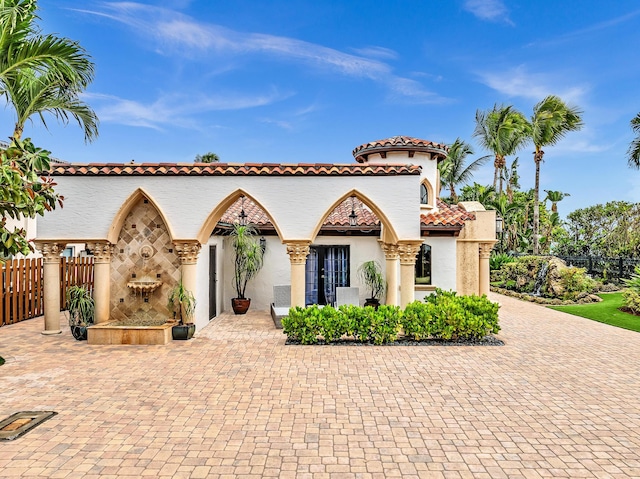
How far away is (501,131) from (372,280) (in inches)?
939

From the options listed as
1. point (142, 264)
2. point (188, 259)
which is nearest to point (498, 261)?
point (188, 259)

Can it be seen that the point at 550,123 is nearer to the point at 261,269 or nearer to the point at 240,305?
the point at 261,269

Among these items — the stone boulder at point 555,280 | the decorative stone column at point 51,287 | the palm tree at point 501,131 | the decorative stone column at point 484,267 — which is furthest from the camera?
the palm tree at point 501,131

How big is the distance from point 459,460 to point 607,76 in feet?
121

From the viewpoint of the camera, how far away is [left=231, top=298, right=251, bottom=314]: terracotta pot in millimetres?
14977

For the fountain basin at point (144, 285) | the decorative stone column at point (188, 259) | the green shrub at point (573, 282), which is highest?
the decorative stone column at point (188, 259)

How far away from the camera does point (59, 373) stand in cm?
806

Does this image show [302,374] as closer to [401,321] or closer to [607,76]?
[401,321]

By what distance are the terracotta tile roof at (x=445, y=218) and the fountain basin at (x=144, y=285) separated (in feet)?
30.6

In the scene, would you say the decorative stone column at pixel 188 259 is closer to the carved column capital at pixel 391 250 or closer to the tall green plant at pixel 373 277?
the carved column capital at pixel 391 250

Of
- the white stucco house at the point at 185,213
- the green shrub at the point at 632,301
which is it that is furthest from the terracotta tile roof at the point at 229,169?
the green shrub at the point at 632,301

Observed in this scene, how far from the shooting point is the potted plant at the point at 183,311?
10.8 metres

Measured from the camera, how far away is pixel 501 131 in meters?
32.8

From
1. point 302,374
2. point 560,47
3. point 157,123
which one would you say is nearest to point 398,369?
point 302,374
